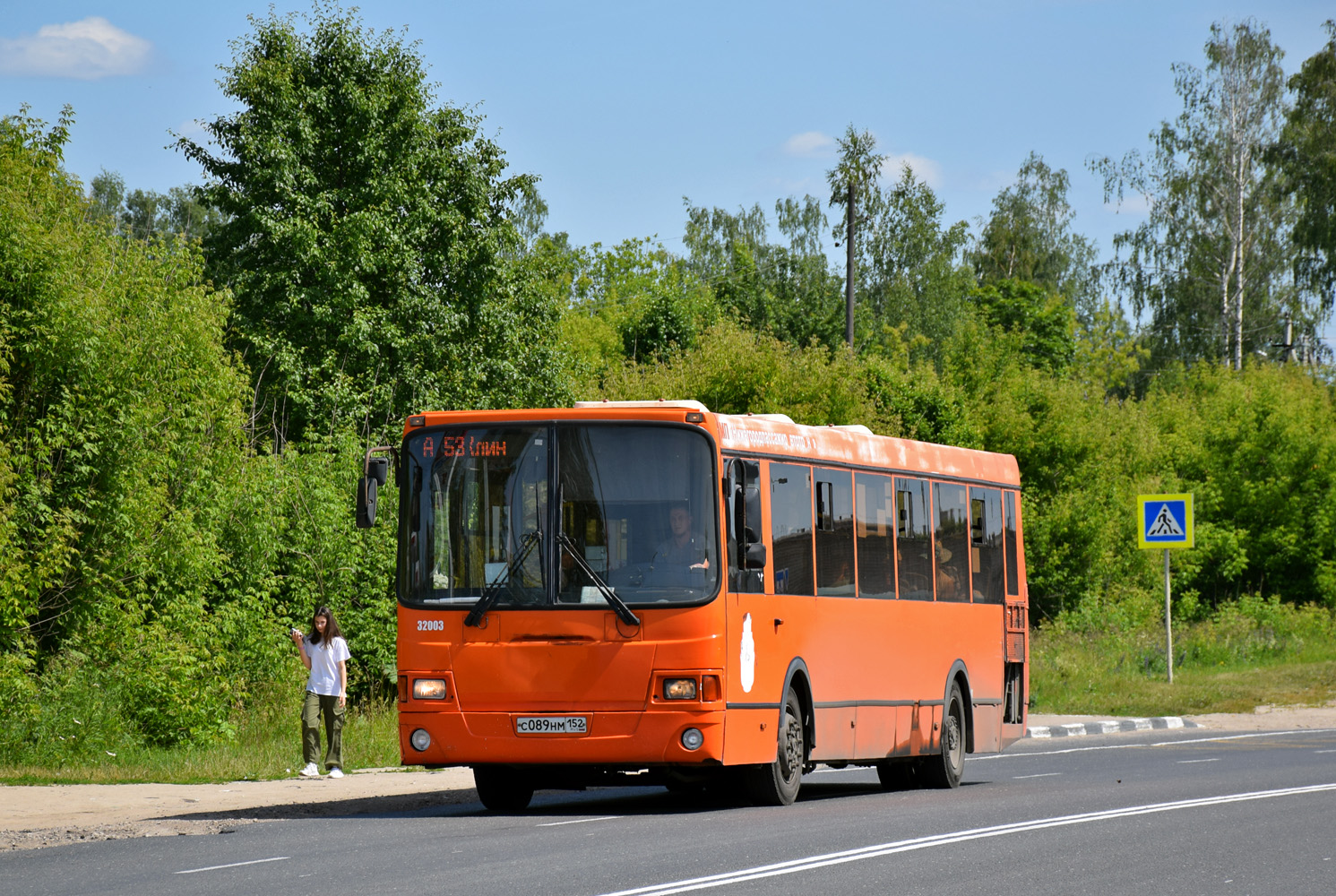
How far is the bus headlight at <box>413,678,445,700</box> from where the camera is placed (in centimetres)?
1384

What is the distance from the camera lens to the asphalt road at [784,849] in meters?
9.56

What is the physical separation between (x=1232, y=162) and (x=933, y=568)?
5552 centimetres

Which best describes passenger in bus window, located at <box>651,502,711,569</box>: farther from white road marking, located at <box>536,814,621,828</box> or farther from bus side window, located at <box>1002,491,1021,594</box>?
bus side window, located at <box>1002,491,1021,594</box>

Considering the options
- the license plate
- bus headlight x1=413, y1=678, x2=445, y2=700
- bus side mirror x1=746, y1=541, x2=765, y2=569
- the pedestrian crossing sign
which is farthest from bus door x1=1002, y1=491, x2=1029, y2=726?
the pedestrian crossing sign

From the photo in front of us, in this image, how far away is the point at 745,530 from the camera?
1391cm

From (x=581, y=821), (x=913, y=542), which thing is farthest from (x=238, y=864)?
(x=913, y=542)

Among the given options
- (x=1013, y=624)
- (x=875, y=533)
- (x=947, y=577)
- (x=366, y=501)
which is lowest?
(x=1013, y=624)

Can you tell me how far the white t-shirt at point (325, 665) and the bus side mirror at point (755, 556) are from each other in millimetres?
6438

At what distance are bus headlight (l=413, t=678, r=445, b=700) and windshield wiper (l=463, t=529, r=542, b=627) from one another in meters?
0.53

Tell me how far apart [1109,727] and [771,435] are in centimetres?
1541

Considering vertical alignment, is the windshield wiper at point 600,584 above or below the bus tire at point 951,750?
above

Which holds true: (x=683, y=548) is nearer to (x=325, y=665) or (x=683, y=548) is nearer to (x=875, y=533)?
(x=875, y=533)

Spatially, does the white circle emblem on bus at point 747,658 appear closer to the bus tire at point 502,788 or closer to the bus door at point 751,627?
the bus door at point 751,627

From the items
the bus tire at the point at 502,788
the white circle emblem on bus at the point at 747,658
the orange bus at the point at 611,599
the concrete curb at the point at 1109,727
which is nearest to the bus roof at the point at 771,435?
the orange bus at the point at 611,599
